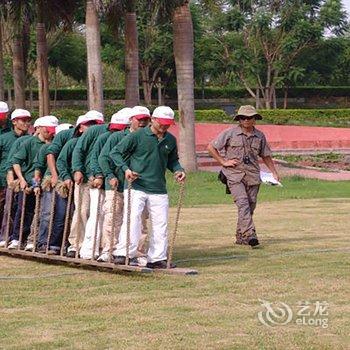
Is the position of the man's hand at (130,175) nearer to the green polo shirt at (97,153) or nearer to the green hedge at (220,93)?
the green polo shirt at (97,153)

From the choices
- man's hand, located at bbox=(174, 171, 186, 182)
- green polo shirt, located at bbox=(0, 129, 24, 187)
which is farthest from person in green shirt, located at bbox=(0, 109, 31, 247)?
man's hand, located at bbox=(174, 171, 186, 182)

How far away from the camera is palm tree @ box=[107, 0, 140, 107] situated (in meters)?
26.7

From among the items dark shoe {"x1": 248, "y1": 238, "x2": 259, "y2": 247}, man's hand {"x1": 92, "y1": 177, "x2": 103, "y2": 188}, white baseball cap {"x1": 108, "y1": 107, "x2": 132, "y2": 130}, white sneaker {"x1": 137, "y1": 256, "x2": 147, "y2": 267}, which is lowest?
dark shoe {"x1": 248, "y1": 238, "x2": 259, "y2": 247}

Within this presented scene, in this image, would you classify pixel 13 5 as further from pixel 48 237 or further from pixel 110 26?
pixel 48 237

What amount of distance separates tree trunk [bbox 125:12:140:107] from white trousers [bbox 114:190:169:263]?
1618 centimetres

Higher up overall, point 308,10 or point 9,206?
point 308,10

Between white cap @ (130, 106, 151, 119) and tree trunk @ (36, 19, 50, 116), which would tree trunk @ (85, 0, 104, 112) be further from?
white cap @ (130, 106, 151, 119)

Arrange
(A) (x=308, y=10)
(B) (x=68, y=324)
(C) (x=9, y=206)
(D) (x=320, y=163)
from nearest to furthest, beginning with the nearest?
(B) (x=68, y=324) < (C) (x=9, y=206) < (D) (x=320, y=163) < (A) (x=308, y=10)

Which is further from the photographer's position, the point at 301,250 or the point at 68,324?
the point at 301,250

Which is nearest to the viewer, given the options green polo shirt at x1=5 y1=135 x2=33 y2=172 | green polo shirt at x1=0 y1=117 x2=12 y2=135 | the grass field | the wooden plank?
the grass field

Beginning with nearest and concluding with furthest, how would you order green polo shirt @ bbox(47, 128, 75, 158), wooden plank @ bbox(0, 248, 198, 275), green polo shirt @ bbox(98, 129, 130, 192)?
wooden plank @ bbox(0, 248, 198, 275), green polo shirt @ bbox(98, 129, 130, 192), green polo shirt @ bbox(47, 128, 75, 158)

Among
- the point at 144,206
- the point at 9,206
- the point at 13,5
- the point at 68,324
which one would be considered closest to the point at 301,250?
the point at 144,206

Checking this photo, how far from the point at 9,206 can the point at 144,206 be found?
8.65ft

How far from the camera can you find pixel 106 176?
11953mm
